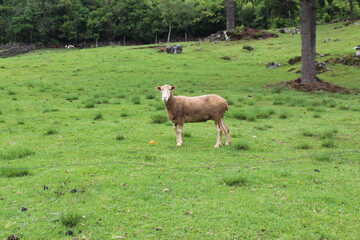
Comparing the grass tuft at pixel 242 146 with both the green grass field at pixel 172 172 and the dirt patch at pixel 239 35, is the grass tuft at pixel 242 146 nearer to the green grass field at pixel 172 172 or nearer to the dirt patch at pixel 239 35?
the green grass field at pixel 172 172

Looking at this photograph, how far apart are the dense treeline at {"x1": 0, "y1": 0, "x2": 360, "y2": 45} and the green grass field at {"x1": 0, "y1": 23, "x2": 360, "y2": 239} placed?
57781mm

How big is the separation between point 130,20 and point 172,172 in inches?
3004

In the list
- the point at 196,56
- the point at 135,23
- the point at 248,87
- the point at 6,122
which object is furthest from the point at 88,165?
the point at 135,23

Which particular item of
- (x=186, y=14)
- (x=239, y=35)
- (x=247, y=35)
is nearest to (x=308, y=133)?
(x=239, y=35)

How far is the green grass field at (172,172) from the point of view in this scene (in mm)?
5699

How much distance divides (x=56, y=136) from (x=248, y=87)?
16758mm

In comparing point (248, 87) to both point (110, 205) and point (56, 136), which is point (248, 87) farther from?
point (110, 205)

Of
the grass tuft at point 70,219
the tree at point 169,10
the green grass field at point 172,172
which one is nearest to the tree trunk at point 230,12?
the tree at point 169,10

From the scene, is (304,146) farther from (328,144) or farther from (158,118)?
(158,118)

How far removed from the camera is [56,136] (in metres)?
11.6

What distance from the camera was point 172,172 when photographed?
8.13 meters

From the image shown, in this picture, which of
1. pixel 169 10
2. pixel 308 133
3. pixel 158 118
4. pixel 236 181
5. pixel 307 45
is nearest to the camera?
pixel 236 181

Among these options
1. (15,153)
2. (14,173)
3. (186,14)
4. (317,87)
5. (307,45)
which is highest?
(186,14)

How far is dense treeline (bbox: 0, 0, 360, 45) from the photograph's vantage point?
74.4 metres
